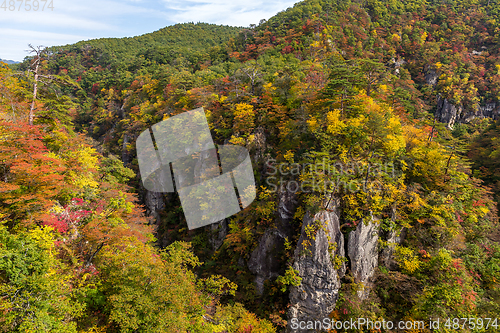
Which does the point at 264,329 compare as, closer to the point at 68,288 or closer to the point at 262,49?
the point at 68,288

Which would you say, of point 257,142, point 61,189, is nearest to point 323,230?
Result: point 257,142

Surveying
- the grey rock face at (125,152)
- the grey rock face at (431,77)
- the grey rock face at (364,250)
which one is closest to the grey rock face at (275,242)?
the grey rock face at (364,250)

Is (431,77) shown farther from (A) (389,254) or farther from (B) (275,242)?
(B) (275,242)

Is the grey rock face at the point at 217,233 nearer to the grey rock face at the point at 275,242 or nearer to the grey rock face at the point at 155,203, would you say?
the grey rock face at the point at 275,242

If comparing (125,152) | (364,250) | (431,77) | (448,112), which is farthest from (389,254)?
(431,77)

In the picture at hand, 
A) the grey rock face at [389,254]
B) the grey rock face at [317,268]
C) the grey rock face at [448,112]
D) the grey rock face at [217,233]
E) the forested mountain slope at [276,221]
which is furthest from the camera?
the grey rock face at [448,112]

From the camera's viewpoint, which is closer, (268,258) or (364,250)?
(364,250)

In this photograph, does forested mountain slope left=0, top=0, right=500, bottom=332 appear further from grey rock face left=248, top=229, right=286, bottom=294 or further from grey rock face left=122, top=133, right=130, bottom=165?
grey rock face left=122, top=133, right=130, bottom=165
